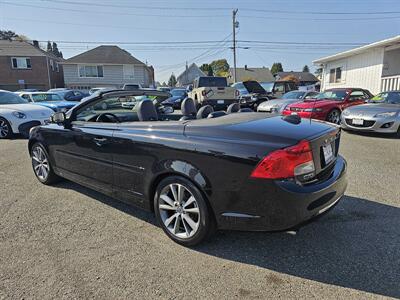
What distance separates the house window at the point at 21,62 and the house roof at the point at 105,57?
151 inches

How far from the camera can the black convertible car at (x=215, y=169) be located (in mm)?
2402

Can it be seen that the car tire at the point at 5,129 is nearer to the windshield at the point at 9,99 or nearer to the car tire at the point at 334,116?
the windshield at the point at 9,99

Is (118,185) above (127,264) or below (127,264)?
above

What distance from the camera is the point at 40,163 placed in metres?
4.80

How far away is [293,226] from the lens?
2432mm

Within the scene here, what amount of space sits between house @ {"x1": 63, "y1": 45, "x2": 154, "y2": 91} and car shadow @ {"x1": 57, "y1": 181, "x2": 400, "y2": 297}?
3513cm

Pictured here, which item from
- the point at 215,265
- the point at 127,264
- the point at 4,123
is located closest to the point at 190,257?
the point at 215,265

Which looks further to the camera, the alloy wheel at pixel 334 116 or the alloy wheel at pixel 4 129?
the alloy wheel at pixel 334 116

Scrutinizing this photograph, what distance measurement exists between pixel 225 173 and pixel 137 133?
1.17 meters

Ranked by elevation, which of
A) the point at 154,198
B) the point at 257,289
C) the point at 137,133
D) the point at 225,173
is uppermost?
the point at 137,133

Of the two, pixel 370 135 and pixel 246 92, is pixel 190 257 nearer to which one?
pixel 370 135

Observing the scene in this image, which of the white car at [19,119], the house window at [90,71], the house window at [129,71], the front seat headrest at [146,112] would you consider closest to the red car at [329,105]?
the front seat headrest at [146,112]

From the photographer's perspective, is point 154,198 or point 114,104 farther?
point 114,104

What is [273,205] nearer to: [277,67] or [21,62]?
[21,62]
